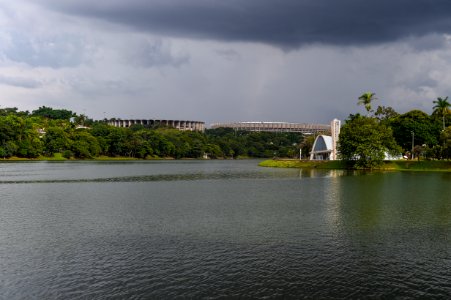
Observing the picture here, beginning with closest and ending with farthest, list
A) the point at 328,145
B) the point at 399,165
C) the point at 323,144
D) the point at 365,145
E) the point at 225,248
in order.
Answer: the point at 225,248 → the point at 365,145 → the point at 399,165 → the point at 328,145 → the point at 323,144

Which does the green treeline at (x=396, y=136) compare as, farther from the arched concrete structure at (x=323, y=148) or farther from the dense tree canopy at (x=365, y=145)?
the arched concrete structure at (x=323, y=148)

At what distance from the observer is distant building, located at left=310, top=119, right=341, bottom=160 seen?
162 metres

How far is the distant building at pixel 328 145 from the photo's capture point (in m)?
162

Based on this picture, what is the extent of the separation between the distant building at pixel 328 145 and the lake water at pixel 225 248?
352 ft

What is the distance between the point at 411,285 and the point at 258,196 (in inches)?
1523

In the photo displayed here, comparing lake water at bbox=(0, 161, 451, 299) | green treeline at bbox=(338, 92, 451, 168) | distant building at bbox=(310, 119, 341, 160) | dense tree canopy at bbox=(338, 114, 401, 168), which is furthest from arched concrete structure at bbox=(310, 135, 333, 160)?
lake water at bbox=(0, 161, 451, 299)

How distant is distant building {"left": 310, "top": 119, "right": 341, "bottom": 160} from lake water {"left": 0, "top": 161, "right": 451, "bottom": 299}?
107m

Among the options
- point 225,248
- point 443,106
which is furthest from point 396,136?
point 225,248

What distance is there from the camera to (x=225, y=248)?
30797mm

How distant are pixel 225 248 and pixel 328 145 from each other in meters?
149

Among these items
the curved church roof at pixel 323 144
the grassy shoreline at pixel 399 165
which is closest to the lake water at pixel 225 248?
the grassy shoreline at pixel 399 165

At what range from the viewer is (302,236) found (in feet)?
114

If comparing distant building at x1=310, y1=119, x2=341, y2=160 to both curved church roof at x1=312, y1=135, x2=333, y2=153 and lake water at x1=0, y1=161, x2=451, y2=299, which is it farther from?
lake water at x1=0, y1=161, x2=451, y2=299

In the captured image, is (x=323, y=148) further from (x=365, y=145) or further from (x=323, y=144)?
(x=365, y=145)
